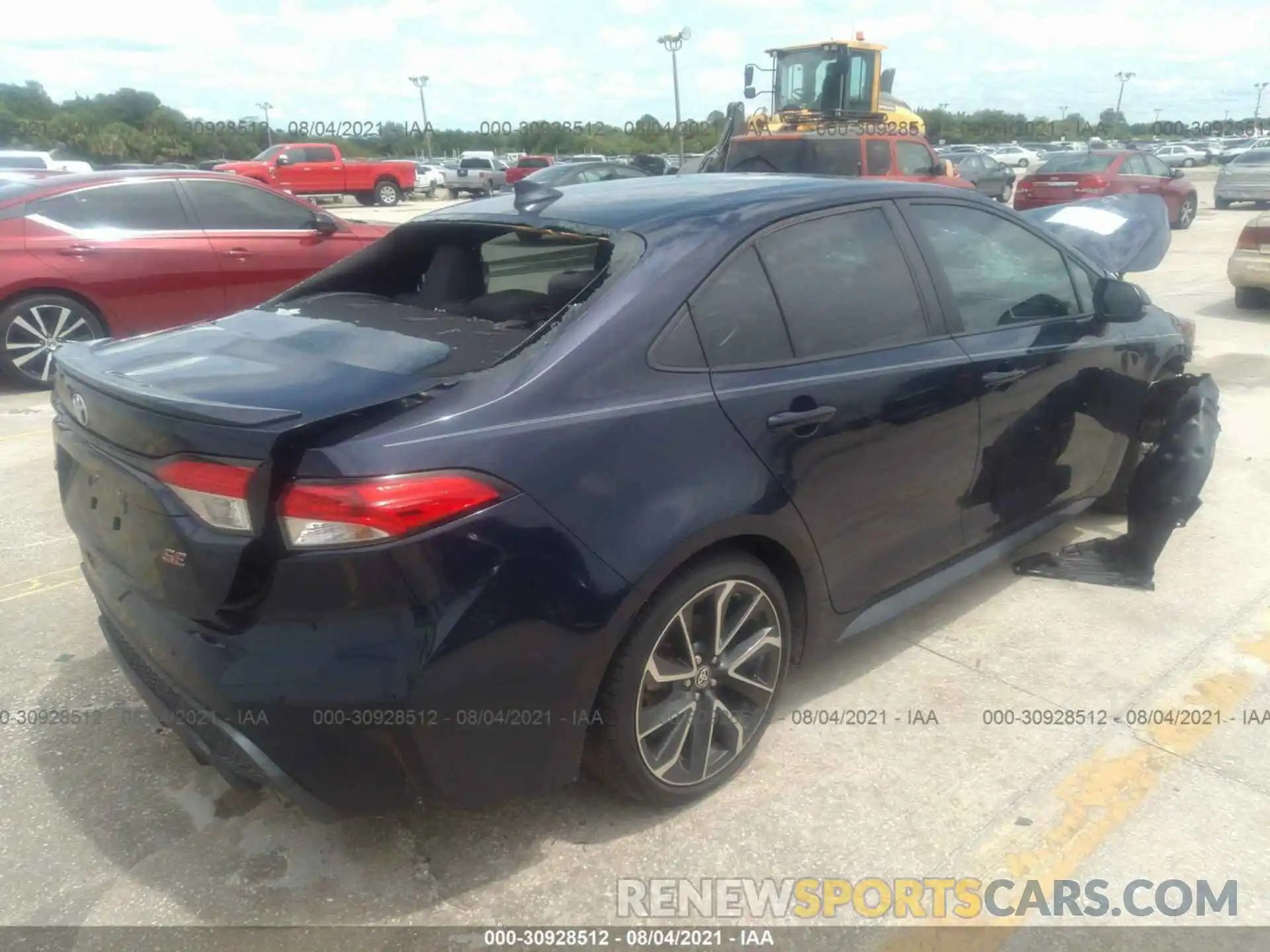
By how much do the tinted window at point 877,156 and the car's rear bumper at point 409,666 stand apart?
13.1 m

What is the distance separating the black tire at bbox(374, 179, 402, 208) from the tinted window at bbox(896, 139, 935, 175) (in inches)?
789

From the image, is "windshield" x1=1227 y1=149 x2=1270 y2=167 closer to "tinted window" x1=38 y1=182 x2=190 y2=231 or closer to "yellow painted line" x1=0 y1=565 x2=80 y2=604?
"tinted window" x1=38 y1=182 x2=190 y2=231

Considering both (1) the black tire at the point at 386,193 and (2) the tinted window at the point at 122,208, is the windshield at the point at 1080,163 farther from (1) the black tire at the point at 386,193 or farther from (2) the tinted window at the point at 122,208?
(1) the black tire at the point at 386,193

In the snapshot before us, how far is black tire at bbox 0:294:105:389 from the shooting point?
703 cm

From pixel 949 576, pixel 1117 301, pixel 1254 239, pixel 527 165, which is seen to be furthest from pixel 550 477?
pixel 527 165

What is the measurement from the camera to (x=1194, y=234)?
1798 cm

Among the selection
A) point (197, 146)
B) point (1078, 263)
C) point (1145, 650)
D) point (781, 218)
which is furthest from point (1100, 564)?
point (197, 146)

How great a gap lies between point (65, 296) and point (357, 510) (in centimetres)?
647

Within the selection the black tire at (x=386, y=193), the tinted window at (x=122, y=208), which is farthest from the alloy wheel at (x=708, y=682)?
the black tire at (x=386, y=193)

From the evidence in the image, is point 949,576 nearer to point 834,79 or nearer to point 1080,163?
point 1080,163

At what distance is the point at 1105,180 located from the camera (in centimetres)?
1722

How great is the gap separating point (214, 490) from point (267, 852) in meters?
1.08

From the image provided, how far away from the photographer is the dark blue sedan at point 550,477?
2.02 meters

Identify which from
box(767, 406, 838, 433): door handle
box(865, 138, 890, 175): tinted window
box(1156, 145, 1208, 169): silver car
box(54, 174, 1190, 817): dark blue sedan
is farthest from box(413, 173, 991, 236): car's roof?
box(1156, 145, 1208, 169): silver car
